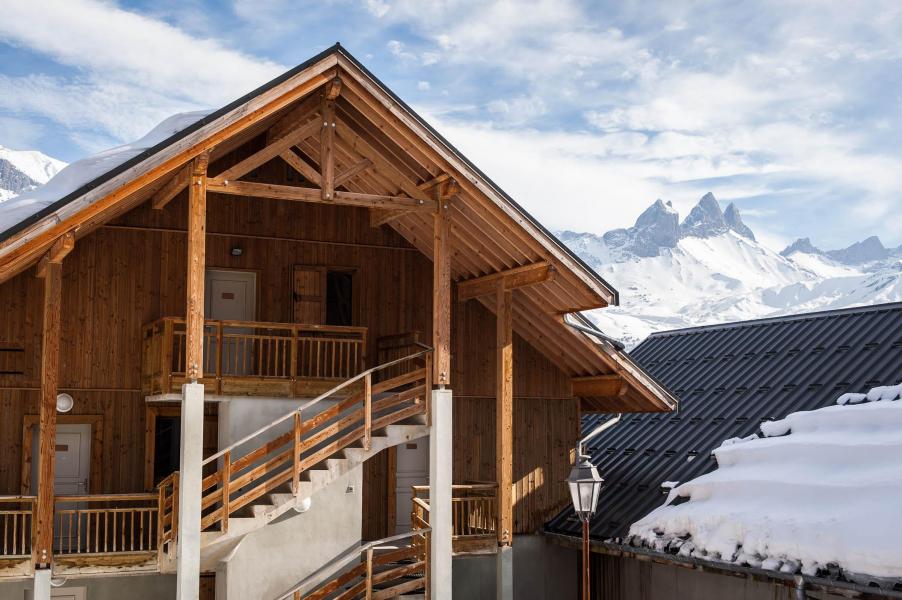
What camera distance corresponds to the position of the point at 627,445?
22.6 m

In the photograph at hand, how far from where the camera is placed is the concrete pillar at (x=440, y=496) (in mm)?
17797

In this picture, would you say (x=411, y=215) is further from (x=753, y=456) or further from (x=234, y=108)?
(x=753, y=456)

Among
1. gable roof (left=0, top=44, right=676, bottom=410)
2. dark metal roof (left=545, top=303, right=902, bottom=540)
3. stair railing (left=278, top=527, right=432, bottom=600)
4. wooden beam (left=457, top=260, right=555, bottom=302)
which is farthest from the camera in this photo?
dark metal roof (left=545, top=303, right=902, bottom=540)

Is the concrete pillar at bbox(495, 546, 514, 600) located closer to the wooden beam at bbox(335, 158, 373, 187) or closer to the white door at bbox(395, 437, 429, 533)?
the white door at bbox(395, 437, 429, 533)

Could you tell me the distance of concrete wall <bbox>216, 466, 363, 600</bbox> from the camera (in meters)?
19.0

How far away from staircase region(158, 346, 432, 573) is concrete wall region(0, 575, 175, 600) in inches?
33.7

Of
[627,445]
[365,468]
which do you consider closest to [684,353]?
[627,445]

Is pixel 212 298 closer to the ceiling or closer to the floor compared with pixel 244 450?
closer to the ceiling

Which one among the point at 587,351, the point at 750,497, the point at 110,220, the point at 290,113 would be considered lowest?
the point at 750,497

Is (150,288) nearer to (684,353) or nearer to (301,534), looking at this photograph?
(301,534)

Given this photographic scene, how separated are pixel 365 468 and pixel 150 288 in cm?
545

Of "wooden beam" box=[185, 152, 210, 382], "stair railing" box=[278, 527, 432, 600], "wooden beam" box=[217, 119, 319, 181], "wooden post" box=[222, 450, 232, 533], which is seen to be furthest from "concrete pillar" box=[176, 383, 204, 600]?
"wooden beam" box=[217, 119, 319, 181]

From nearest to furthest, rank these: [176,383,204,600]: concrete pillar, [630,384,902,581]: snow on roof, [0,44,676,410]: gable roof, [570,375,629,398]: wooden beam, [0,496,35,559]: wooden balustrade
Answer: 1. [630,384,902,581]: snow on roof
2. [0,44,676,410]: gable roof
3. [176,383,204,600]: concrete pillar
4. [0,496,35,559]: wooden balustrade
5. [570,375,629,398]: wooden beam

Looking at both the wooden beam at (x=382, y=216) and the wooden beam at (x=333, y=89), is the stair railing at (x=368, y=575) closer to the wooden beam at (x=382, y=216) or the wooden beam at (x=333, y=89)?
the wooden beam at (x=382, y=216)
